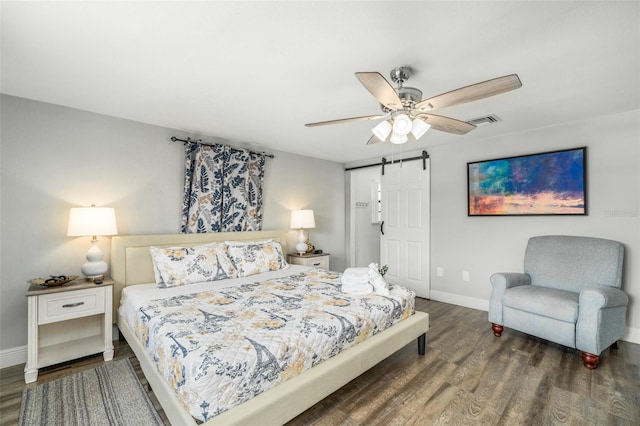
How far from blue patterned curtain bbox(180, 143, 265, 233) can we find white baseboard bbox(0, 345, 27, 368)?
1.71 meters

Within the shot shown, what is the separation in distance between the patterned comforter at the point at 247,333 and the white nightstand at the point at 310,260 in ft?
5.10

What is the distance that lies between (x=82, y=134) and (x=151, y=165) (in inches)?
26.2

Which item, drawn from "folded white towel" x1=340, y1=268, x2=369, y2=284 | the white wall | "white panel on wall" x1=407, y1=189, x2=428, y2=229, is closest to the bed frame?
"folded white towel" x1=340, y1=268, x2=369, y2=284

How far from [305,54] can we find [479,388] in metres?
2.70

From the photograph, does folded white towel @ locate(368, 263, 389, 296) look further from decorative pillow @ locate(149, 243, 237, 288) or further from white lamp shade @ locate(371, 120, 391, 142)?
decorative pillow @ locate(149, 243, 237, 288)

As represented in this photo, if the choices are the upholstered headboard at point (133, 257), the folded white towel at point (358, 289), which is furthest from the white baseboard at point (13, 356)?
the folded white towel at point (358, 289)

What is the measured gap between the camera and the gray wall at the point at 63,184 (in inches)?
100

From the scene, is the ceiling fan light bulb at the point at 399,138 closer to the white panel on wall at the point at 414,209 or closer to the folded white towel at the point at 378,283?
the folded white towel at the point at 378,283

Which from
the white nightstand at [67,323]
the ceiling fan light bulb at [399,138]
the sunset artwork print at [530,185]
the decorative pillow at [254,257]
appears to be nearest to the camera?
the ceiling fan light bulb at [399,138]

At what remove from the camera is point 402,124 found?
1.97 meters

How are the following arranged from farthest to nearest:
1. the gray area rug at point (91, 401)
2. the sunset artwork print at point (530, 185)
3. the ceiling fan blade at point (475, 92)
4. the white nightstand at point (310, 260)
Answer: the white nightstand at point (310, 260)
the sunset artwork print at point (530, 185)
the gray area rug at point (91, 401)
the ceiling fan blade at point (475, 92)

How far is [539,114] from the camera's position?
300 cm

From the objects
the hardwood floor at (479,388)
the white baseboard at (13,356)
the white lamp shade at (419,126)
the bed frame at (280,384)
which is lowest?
the hardwood floor at (479,388)

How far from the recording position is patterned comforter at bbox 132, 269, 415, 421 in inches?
56.2
